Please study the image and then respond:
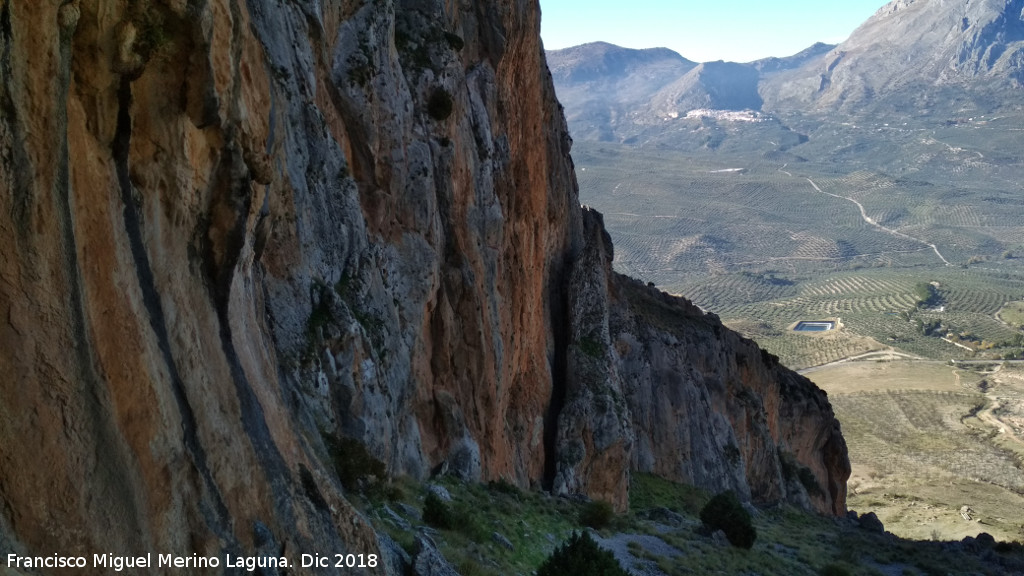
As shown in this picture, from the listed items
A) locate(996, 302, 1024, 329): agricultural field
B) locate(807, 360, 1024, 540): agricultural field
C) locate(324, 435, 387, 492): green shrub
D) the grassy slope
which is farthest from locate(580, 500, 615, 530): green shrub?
locate(996, 302, 1024, 329): agricultural field

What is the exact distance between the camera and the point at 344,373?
58.0 ft

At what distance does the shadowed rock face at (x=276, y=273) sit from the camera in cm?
747

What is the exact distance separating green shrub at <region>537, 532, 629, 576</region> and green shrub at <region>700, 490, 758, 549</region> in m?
13.7

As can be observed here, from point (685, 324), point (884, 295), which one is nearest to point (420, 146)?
point (685, 324)

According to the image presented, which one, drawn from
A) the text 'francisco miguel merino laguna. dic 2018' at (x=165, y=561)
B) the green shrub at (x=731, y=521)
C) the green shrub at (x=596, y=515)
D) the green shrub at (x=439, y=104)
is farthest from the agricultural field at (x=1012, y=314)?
the text 'francisco miguel merino laguna. dic 2018' at (x=165, y=561)

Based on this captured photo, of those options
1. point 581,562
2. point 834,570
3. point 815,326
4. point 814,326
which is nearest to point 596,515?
point 834,570

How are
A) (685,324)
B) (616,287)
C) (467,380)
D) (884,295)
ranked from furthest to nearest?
1. (884,295)
2. (685,324)
3. (616,287)
4. (467,380)

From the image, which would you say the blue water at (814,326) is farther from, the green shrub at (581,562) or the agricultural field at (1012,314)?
the green shrub at (581,562)

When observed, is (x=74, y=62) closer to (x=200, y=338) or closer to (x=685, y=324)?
(x=200, y=338)

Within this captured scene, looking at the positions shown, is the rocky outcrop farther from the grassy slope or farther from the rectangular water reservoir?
the rectangular water reservoir

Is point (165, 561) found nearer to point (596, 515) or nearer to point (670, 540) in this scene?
point (596, 515)

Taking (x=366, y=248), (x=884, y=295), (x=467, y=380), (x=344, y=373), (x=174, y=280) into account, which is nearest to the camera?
(x=174, y=280)

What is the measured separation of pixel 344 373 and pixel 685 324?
114 feet

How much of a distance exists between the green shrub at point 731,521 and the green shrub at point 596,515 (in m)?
5.40
